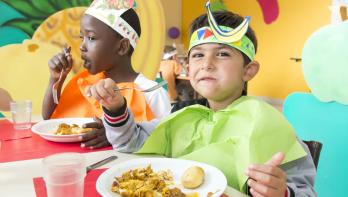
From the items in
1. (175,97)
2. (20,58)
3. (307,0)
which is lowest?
(175,97)

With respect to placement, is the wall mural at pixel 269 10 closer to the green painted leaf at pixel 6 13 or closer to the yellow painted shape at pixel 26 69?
the yellow painted shape at pixel 26 69

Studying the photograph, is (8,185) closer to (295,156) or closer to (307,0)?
(295,156)

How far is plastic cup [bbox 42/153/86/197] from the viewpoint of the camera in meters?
0.68

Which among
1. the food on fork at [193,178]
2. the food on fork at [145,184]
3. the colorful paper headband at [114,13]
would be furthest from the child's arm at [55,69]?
the food on fork at [193,178]

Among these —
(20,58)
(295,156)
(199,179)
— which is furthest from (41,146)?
(20,58)

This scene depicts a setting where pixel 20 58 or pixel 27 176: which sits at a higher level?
pixel 20 58

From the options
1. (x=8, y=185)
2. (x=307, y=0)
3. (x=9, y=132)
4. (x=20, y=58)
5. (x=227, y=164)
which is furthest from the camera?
(x=307, y=0)

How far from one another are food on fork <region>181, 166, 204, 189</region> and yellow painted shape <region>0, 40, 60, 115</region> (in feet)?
4.77

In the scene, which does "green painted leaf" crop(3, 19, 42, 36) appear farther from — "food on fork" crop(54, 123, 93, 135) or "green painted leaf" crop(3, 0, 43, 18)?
"food on fork" crop(54, 123, 93, 135)

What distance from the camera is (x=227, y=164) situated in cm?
95

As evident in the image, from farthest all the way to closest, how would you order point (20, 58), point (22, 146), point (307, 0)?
point (307, 0) < point (20, 58) < point (22, 146)

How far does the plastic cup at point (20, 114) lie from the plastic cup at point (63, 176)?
2.30 feet

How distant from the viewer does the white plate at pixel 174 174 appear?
29.0 inches

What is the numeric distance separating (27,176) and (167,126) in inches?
17.4
